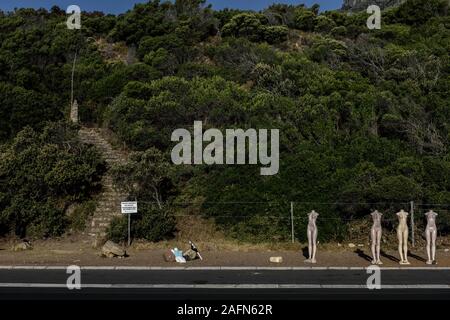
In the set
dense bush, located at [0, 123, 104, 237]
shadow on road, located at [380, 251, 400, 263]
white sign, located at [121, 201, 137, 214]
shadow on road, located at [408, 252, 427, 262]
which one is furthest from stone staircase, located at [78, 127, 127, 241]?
shadow on road, located at [408, 252, 427, 262]

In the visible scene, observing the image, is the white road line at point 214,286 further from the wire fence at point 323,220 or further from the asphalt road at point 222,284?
the wire fence at point 323,220

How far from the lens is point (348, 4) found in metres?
83.4

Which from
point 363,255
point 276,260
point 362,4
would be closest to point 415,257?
point 363,255

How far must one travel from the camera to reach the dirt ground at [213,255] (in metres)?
15.1

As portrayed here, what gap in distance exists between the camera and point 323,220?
18.3 m

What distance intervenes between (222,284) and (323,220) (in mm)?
7727

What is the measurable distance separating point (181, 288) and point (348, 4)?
262ft

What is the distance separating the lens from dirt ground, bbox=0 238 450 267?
1506 centimetres

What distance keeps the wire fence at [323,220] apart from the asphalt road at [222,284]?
14.4 feet

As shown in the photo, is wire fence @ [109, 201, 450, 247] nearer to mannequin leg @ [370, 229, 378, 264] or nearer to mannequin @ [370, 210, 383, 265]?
mannequin @ [370, 210, 383, 265]

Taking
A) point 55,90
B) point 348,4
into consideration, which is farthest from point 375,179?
point 348,4

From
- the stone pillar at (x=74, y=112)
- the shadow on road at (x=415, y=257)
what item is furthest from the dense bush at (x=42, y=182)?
the shadow on road at (x=415, y=257)

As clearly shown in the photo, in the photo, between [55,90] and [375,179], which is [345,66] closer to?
[375,179]

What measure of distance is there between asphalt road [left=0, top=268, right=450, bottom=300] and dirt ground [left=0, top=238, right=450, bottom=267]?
1.29 meters
